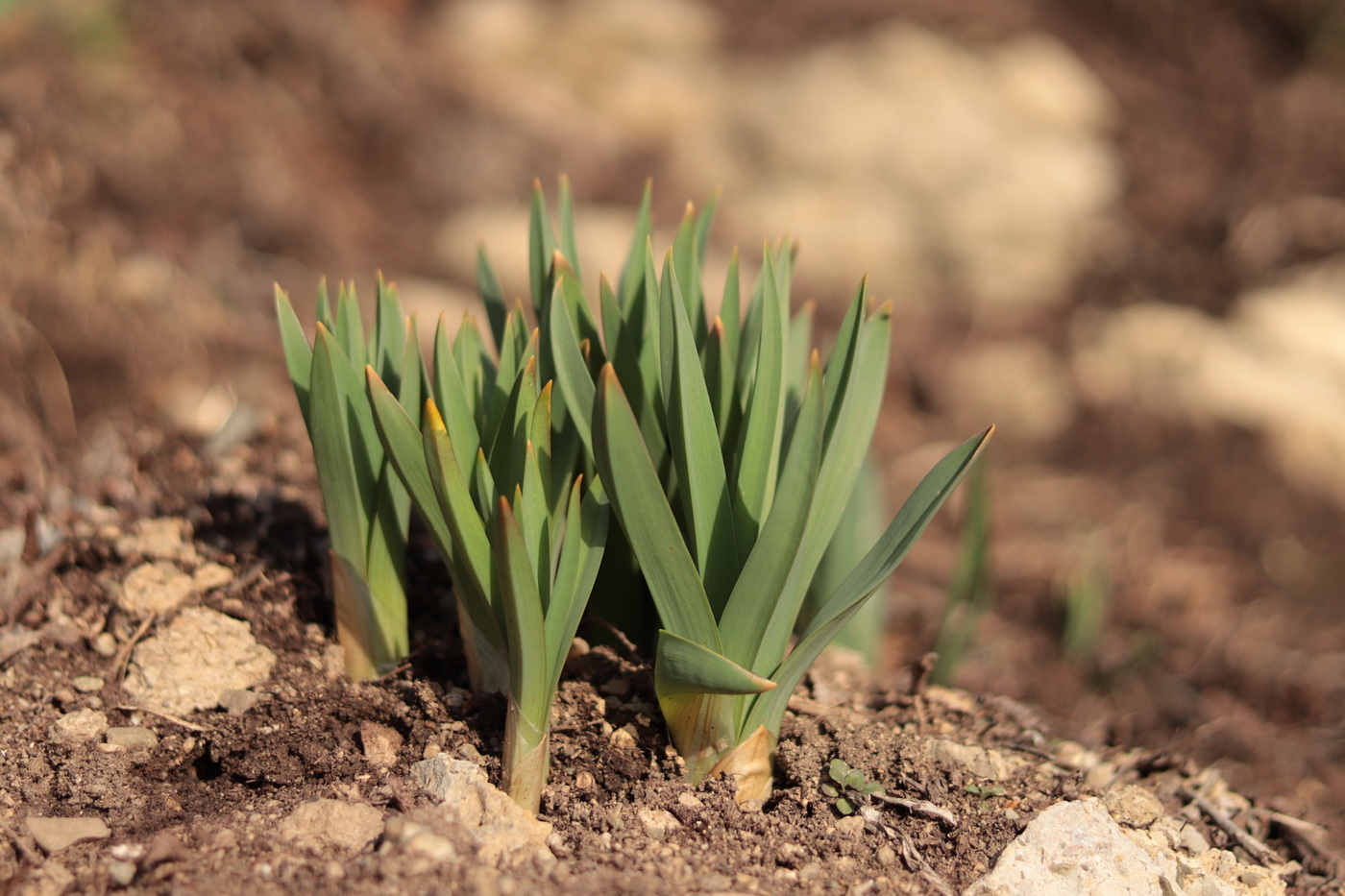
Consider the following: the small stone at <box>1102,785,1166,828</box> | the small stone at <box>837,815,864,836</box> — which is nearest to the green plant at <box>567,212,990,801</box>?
the small stone at <box>837,815,864,836</box>

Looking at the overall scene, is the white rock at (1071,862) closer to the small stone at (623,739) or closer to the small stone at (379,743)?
the small stone at (623,739)

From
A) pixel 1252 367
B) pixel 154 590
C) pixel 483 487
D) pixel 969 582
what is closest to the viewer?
pixel 483 487

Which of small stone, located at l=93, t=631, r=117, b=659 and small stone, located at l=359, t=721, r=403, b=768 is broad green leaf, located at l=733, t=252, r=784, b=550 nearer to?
small stone, located at l=359, t=721, r=403, b=768

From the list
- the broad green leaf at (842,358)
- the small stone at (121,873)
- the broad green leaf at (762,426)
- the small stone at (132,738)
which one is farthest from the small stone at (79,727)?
the broad green leaf at (842,358)

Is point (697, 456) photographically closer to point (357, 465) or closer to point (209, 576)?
point (357, 465)

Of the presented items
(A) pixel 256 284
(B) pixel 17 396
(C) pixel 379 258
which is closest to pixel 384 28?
(C) pixel 379 258

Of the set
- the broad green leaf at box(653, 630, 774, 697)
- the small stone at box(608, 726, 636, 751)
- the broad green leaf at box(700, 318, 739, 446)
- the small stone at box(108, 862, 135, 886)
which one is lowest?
the small stone at box(608, 726, 636, 751)

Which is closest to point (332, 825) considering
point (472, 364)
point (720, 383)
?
point (472, 364)
